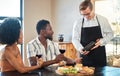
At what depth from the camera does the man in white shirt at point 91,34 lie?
3461mm

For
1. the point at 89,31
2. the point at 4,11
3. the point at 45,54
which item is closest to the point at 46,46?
the point at 45,54

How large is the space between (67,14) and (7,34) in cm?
335

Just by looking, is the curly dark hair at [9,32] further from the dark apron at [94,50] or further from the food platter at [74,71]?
the dark apron at [94,50]

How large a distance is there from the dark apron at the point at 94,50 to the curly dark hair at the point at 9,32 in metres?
1.19

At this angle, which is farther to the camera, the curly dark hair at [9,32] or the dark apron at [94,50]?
the dark apron at [94,50]

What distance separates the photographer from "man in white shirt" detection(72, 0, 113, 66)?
3461 mm

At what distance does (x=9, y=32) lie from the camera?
8.65ft

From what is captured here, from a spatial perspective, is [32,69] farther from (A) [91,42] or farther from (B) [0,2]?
(B) [0,2]

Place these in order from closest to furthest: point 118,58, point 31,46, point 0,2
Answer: point 31,46
point 118,58
point 0,2

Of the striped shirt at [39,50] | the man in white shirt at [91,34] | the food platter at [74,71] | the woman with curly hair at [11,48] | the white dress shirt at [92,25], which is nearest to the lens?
the food platter at [74,71]

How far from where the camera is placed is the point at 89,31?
3.59 metres

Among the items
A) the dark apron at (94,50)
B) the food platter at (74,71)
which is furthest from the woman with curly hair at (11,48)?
the dark apron at (94,50)

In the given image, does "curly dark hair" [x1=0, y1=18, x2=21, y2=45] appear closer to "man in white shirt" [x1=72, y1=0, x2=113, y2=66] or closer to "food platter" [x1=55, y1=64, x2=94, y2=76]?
"food platter" [x1=55, y1=64, x2=94, y2=76]

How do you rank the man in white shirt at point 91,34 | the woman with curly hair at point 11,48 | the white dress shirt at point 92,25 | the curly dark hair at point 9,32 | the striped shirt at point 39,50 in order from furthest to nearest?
the white dress shirt at point 92,25 < the man in white shirt at point 91,34 < the striped shirt at point 39,50 < the curly dark hair at point 9,32 < the woman with curly hair at point 11,48
